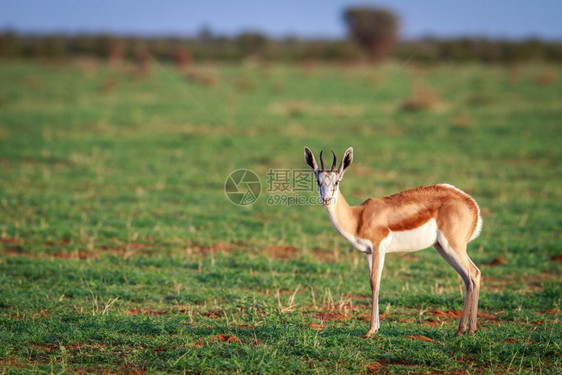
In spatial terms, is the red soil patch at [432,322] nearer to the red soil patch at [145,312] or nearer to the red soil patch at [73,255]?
the red soil patch at [145,312]

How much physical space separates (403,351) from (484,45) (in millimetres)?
74625

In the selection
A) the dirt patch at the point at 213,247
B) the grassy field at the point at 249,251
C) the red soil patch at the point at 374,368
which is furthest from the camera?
the dirt patch at the point at 213,247

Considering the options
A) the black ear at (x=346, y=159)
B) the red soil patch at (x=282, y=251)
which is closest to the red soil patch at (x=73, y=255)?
the red soil patch at (x=282, y=251)

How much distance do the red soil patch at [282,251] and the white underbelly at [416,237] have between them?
11.4 ft

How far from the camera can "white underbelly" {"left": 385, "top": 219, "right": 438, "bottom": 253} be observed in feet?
19.9

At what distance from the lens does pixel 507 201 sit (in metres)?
13.0

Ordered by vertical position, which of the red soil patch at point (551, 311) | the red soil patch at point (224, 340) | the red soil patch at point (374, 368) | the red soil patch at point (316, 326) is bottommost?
the red soil patch at point (374, 368)

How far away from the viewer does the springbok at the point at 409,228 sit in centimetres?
608

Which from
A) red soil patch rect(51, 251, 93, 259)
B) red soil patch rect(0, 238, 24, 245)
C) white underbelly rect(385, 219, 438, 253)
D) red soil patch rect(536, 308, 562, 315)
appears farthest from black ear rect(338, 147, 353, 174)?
red soil patch rect(0, 238, 24, 245)

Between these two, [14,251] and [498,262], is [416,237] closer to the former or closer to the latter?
[498,262]

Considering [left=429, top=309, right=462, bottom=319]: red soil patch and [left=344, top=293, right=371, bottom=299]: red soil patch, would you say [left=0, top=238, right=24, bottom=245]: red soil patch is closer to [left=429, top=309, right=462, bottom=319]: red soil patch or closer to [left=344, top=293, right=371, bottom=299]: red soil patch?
[left=344, top=293, right=371, bottom=299]: red soil patch

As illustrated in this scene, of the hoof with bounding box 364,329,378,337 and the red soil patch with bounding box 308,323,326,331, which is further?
the red soil patch with bounding box 308,323,326,331

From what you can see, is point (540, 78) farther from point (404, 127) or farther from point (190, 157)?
point (190, 157)

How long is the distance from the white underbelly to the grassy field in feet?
3.11
